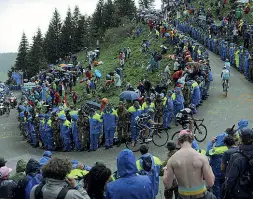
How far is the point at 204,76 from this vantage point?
21.7 meters

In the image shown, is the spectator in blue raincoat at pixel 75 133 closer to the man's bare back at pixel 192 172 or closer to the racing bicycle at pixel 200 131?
the racing bicycle at pixel 200 131

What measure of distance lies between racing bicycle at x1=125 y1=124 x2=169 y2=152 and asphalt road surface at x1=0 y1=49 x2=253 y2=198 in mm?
324

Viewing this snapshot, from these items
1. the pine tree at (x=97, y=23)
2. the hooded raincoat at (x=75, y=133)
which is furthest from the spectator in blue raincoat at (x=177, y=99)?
the pine tree at (x=97, y=23)

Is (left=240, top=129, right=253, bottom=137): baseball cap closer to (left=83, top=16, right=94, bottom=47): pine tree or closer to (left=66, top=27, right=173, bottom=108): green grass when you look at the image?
(left=66, top=27, right=173, bottom=108): green grass

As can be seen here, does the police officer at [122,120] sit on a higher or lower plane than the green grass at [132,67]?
higher

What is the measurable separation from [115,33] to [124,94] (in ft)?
170

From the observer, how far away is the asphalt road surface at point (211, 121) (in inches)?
639

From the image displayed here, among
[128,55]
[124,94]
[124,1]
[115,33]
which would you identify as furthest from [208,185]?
A: [124,1]

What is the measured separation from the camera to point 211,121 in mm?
18516

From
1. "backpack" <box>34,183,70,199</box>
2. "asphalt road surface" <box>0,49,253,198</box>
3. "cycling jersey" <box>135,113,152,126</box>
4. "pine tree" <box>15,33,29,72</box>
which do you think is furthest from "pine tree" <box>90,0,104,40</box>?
"backpack" <box>34,183,70,199</box>

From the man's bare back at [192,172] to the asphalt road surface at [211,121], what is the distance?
895 centimetres

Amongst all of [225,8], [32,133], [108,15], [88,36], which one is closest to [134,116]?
[32,133]

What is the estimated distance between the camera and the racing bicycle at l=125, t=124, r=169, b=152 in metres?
16.0

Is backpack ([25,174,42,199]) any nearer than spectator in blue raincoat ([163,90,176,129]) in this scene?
Yes
